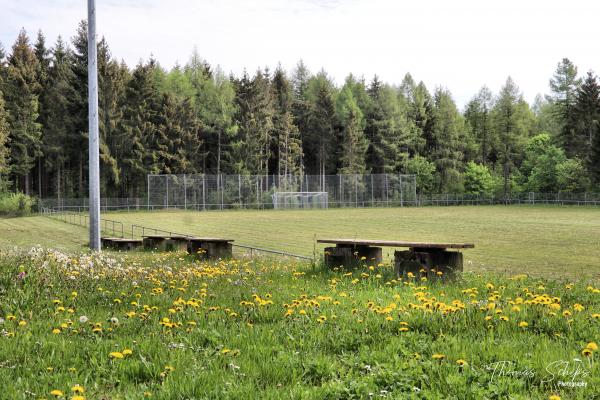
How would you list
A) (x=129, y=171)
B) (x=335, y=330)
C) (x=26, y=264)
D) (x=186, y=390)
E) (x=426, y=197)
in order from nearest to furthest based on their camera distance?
(x=186, y=390)
(x=335, y=330)
(x=26, y=264)
(x=129, y=171)
(x=426, y=197)

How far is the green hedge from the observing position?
49991 millimetres

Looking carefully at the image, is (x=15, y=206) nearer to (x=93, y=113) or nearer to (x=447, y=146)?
(x=93, y=113)

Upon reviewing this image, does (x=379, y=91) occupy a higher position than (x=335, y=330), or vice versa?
(x=379, y=91)

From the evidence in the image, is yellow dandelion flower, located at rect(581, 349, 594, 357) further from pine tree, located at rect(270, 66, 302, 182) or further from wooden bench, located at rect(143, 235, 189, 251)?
pine tree, located at rect(270, 66, 302, 182)

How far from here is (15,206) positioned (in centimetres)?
5072

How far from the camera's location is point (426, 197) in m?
77.6

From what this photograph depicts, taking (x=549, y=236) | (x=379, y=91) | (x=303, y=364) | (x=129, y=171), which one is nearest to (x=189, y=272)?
(x=303, y=364)

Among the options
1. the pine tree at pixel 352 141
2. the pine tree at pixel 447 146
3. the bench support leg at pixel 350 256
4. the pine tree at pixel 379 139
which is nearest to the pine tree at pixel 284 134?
the pine tree at pixel 352 141

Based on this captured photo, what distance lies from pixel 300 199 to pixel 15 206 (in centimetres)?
2996

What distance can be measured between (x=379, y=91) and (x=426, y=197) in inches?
708

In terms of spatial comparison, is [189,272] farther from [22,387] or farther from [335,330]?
[22,387]

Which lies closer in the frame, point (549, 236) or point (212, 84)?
point (549, 236)

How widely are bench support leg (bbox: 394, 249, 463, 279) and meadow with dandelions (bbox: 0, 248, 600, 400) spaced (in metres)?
1.06

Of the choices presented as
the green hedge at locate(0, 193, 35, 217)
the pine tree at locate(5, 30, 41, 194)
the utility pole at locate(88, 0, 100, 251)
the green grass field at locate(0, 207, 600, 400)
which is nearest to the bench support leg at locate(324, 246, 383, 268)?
the green grass field at locate(0, 207, 600, 400)
